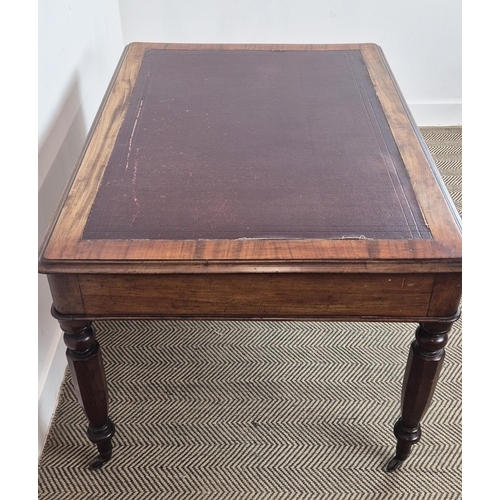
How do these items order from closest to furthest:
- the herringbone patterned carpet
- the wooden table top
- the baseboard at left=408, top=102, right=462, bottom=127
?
the wooden table top → the herringbone patterned carpet → the baseboard at left=408, top=102, right=462, bottom=127

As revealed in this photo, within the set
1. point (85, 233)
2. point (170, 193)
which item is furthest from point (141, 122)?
point (85, 233)

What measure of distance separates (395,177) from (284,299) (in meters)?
0.34

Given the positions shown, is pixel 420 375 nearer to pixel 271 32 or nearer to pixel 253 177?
pixel 253 177

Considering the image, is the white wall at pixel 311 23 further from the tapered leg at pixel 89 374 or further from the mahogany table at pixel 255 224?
the tapered leg at pixel 89 374

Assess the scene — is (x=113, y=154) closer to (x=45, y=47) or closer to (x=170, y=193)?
(x=170, y=193)

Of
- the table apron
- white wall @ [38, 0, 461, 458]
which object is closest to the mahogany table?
the table apron

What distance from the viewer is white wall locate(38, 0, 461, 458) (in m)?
1.71

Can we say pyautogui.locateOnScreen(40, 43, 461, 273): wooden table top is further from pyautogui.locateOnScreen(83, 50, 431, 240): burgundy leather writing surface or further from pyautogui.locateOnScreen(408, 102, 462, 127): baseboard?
pyautogui.locateOnScreen(408, 102, 462, 127): baseboard

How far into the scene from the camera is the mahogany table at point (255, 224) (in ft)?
3.21

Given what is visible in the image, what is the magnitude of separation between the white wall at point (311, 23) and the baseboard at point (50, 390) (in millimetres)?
1339

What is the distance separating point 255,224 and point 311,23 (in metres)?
1.56

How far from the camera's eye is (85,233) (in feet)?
3.36

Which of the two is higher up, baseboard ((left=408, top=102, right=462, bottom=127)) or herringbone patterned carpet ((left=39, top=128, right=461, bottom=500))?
baseboard ((left=408, top=102, right=462, bottom=127))

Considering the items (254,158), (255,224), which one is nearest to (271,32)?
(254,158)
